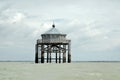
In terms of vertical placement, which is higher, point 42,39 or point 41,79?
point 42,39

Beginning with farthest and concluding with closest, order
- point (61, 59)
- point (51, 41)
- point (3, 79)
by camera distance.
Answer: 1. point (61, 59)
2. point (51, 41)
3. point (3, 79)

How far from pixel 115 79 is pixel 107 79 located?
2.22ft

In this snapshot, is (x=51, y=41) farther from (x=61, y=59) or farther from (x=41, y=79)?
(x=41, y=79)

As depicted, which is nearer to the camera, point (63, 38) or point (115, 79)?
point (115, 79)

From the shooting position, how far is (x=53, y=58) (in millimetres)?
78375

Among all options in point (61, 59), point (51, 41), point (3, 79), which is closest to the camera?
point (3, 79)

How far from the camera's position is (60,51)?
75.4 m

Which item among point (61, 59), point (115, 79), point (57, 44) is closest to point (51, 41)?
point (57, 44)

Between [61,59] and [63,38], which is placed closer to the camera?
[63,38]

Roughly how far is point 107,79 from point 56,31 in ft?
156

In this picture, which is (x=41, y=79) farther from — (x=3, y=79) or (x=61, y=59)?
(x=61, y=59)

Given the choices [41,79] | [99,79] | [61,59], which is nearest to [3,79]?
[41,79]

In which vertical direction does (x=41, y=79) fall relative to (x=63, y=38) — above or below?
below

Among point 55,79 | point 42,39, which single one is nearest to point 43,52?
point 42,39
